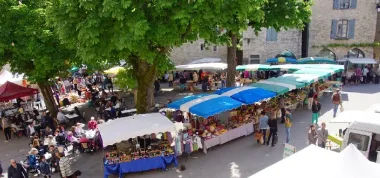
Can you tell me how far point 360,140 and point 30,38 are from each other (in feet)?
48.3

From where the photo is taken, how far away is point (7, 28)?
51.8 feet

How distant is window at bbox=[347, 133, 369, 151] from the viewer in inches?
402

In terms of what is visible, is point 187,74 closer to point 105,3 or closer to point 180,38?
point 180,38

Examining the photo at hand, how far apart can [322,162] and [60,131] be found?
446 inches

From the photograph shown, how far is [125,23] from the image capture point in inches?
459

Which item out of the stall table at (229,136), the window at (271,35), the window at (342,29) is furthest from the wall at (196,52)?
the stall table at (229,136)

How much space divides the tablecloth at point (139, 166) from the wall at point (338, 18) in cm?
A: 2125

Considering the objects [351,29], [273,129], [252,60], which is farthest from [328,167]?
[252,60]

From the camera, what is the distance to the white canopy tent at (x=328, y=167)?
22.7 ft

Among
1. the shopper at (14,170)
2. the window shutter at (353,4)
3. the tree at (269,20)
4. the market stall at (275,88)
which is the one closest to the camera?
the shopper at (14,170)

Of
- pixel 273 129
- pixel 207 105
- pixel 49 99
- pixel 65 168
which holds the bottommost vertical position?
pixel 65 168

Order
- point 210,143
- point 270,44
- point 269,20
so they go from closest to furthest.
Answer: point 210,143
point 269,20
point 270,44

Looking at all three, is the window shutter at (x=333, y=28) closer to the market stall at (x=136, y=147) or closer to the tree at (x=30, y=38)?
the market stall at (x=136, y=147)

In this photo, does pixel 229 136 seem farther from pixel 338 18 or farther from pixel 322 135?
pixel 338 18
